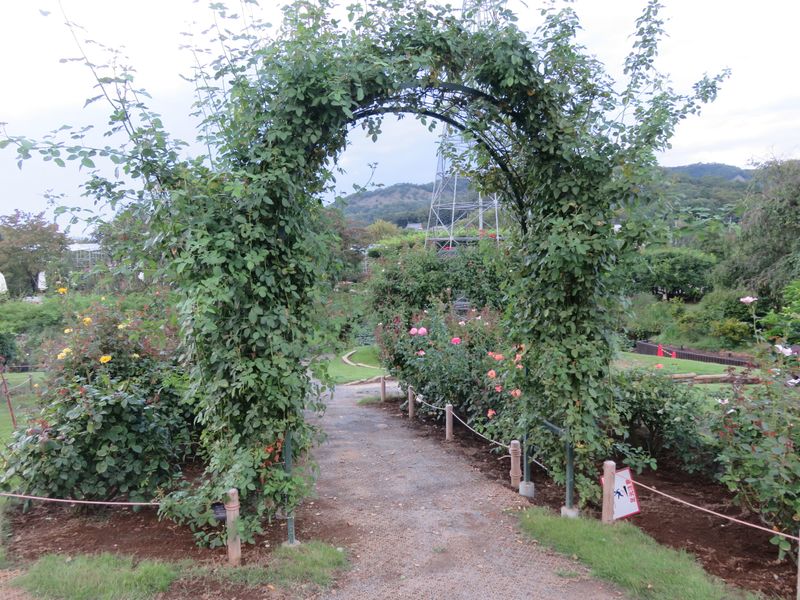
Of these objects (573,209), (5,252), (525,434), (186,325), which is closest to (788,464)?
(525,434)

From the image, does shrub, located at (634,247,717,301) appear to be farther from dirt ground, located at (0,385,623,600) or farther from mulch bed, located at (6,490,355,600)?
mulch bed, located at (6,490,355,600)

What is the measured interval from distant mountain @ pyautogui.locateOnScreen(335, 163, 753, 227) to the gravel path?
2369mm

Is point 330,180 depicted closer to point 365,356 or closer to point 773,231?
point 365,356

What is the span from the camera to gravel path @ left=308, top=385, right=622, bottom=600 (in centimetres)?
314

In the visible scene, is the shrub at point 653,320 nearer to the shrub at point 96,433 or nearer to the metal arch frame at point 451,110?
the metal arch frame at point 451,110

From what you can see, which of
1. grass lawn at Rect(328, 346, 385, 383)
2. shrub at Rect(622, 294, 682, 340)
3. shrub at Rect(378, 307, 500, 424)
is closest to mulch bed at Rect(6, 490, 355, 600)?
A: shrub at Rect(378, 307, 500, 424)

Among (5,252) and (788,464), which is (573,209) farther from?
(5,252)

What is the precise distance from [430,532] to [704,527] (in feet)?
6.60

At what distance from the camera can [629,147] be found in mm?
3852

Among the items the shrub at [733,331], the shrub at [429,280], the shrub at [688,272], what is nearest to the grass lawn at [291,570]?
the shrub at [429,280]

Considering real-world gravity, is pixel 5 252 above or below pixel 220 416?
above

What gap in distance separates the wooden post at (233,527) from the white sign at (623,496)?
8.65 feet

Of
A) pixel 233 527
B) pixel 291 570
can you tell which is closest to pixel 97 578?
pixel 233 527

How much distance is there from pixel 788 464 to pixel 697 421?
4.97ft
